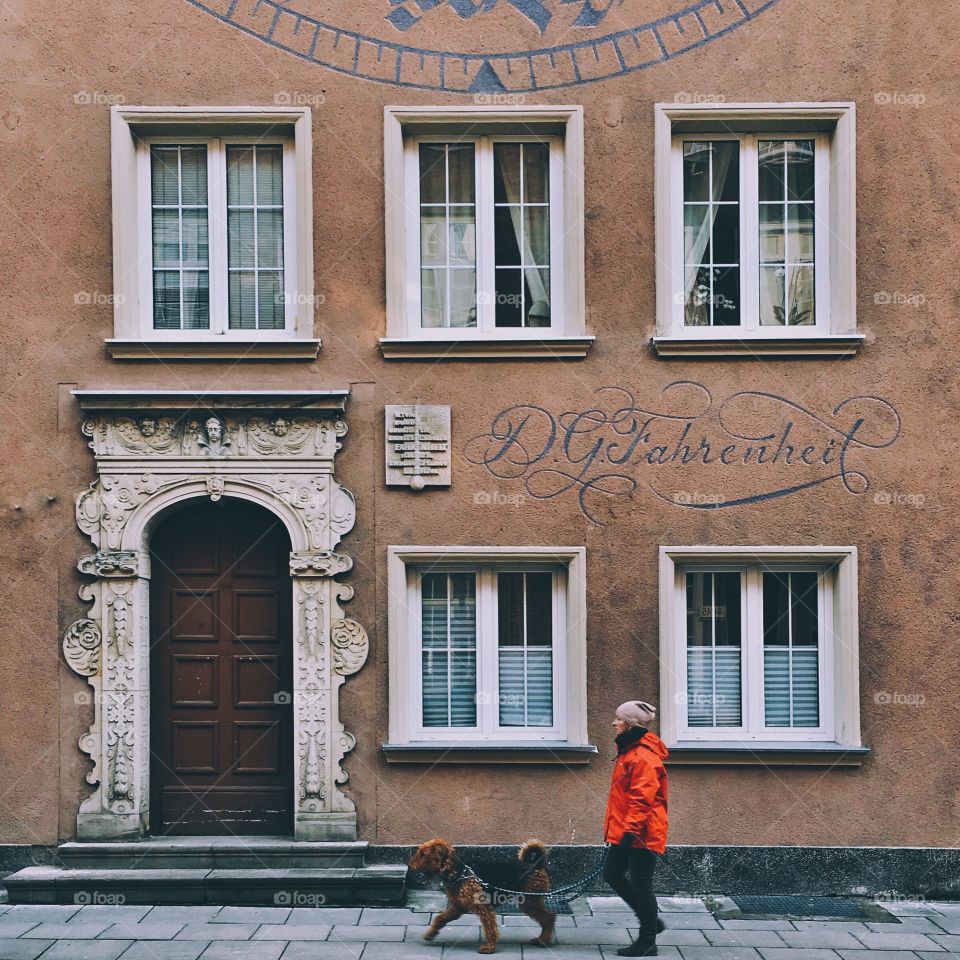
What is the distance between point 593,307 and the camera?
364 inches

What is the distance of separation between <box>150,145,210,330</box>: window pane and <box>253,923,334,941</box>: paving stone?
16.2 ft

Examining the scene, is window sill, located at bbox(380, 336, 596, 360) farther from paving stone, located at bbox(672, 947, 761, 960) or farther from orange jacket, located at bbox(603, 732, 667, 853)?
paving stone, located at bbox(672, 947, 761, 960)

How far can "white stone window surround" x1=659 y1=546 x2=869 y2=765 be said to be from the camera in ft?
29.6

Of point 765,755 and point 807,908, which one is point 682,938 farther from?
point 765,755

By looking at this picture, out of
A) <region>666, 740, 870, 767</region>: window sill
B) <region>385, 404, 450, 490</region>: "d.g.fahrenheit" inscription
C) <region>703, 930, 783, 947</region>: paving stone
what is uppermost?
<region>385, 404, 450, 490</region>: "d.g.fahrenheit" inscription

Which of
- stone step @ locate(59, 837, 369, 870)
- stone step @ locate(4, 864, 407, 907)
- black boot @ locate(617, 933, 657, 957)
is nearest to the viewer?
black boot @ locate(617, 933, 657, 957)

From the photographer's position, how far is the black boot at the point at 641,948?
764 centimetres

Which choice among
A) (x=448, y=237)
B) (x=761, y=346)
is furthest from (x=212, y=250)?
(x=761, y=346)

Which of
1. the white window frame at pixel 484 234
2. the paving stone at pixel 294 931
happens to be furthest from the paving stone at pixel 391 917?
the white window frame at pixel 484 234

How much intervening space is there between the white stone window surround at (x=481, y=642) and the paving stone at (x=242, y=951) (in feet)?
5.99

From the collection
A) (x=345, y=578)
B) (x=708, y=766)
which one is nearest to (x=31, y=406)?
(x=345, y=578)

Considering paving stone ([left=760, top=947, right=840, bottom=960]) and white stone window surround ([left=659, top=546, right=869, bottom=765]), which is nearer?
paving stone ([left=760, top=947, right=840, bottom=960])

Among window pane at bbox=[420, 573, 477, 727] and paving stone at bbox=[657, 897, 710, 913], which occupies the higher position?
window pane at bbox=[420, 573, 477, 727]

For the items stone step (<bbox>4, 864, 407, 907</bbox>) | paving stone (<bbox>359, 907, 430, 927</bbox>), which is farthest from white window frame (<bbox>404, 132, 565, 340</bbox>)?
paving stone (<bbox>359, 907, 430, 927</bbox>)
